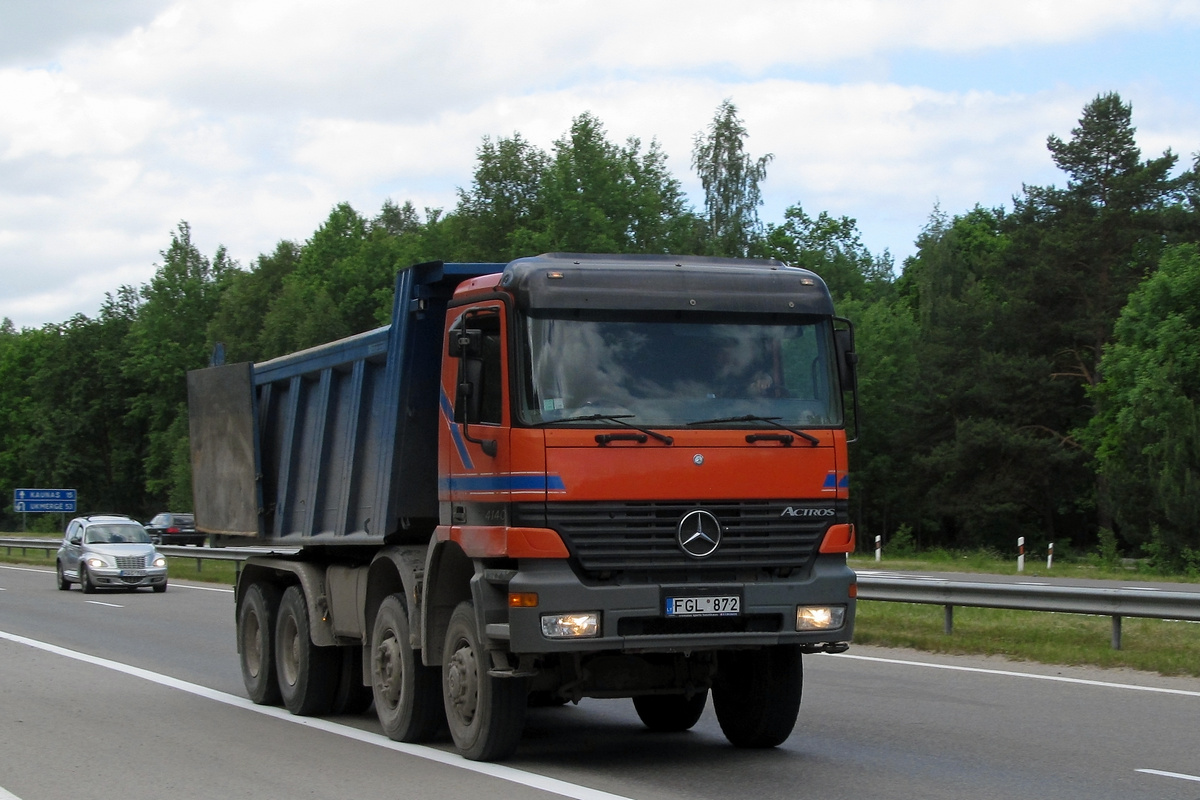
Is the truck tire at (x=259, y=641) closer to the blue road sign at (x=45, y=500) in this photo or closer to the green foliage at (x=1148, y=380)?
the green foliage at (x=1148, y=380)

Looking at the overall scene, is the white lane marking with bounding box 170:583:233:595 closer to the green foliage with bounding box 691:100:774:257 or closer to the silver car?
the silver car

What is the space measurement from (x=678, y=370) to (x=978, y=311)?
56155 mm

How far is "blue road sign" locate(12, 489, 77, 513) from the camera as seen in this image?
7125cm

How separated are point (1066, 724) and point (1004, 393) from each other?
5243 centimetres

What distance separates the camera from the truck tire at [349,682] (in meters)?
12.1

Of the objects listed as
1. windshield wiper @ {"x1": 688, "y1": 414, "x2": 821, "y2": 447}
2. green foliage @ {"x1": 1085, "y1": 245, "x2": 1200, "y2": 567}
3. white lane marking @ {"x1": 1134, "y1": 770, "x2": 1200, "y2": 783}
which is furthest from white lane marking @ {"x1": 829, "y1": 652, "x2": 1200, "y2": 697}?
green foliage @ {"x1": 1085, "y1": 245, "x2": 1200, "y2": 567}

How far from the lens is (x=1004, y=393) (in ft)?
201

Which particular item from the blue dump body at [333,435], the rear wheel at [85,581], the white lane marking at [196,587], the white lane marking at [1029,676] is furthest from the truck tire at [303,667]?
the rear wheel at [85,581]

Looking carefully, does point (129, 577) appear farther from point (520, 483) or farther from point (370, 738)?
point (520, 483)

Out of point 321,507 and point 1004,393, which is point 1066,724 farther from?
point 1004,393

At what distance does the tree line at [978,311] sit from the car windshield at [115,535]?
87.1ft

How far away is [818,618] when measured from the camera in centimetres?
891

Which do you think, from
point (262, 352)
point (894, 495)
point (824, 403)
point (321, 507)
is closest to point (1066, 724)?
point (824, 403)

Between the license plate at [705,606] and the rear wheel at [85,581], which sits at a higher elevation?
the license plate at [705,606]
